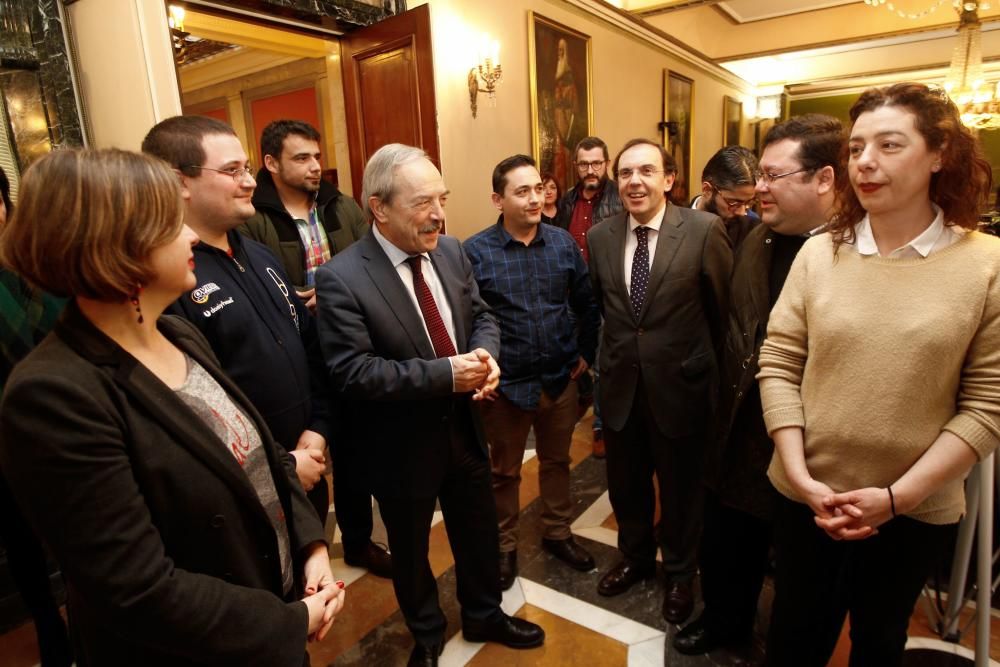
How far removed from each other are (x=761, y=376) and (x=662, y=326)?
25.2 inches

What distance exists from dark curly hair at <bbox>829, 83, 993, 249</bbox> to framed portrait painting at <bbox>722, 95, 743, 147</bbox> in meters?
9.08

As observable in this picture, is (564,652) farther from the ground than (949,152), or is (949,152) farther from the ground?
(949,152)

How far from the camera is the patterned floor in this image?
79.6 inches

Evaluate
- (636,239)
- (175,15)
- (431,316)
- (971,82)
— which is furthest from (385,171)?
(971,82)

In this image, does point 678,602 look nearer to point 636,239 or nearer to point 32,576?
point 636,239

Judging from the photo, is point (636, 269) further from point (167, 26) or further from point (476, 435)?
point (167, 26)

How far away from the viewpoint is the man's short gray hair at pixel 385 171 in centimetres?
178

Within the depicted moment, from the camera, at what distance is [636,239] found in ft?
7.41

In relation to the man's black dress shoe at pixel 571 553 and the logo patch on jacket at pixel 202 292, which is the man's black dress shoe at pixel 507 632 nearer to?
the man's black dress shoe at pixel 571 553

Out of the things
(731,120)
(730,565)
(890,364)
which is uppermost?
(731,120)

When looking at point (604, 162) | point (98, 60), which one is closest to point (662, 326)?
point (604, 162)

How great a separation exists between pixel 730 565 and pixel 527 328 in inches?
43.6

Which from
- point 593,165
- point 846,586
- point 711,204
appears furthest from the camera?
point 593,165

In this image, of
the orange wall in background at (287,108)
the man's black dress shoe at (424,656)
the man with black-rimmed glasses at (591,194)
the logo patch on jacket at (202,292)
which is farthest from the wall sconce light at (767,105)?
the logo patch on jacket at (202,292)
